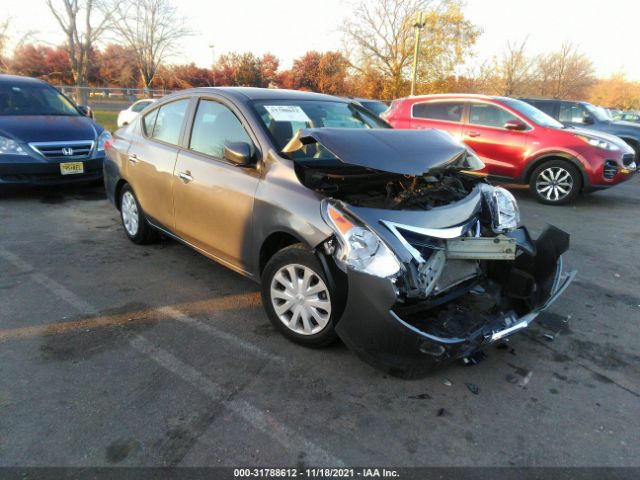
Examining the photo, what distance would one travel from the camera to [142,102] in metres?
16.2

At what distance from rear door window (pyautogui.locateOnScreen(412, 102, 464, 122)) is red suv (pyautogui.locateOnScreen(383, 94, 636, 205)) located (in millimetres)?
19

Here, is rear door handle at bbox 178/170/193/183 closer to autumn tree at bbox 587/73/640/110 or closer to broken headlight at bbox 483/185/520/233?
broken headlight at bbox 483/185/520/233

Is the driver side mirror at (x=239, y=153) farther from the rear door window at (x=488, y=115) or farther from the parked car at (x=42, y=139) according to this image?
the rear door window at (x=488, y=115)

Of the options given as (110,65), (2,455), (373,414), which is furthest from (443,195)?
(110,65)

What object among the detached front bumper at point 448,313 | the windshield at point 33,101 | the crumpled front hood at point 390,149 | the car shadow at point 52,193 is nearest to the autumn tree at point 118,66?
the windshield at point 33,101

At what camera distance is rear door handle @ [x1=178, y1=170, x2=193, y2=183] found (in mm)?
4008

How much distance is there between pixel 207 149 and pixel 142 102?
13.9 meters

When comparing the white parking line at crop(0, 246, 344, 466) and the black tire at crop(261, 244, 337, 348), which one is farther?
the black tire at crop(261, 244, 337, 348)

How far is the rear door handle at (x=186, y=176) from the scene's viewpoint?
401cm

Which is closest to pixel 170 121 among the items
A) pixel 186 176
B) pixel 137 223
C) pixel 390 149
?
pixel 186 176

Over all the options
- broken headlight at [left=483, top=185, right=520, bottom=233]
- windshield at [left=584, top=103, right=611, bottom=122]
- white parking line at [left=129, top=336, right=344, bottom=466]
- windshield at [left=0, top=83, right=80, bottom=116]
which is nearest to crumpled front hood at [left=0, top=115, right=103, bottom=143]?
windshield at [left=0, top=83, right=80, bottom=116]

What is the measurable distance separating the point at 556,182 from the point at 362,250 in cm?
662

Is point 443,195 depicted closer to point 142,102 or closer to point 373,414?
point 373,414

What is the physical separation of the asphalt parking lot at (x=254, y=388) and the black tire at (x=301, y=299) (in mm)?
135
